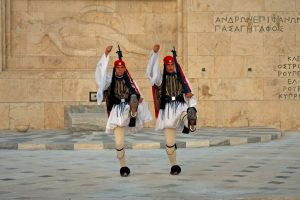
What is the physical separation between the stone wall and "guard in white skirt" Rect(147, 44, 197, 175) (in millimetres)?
10503

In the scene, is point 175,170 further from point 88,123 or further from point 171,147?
point 88,123

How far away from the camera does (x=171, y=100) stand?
28.9ft

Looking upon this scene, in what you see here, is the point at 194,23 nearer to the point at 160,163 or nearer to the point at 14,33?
the point at 14,33

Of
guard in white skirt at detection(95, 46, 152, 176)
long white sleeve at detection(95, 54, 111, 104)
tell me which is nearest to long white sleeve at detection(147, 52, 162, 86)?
guard in white skirt at detection(95, 46, 152, 176)

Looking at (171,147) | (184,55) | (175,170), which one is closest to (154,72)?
(171,147)

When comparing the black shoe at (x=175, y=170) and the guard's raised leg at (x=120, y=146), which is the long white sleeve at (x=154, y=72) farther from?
the black shoe at (x=175, y=170)

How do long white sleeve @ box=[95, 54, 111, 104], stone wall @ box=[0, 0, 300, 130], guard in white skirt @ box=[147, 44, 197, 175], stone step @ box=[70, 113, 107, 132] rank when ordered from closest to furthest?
guard in white skirt @ box=[147, 44, 197, 175]
long white sleeve @ box=[95, 54, 111, 104]
stone step @ box=[70, 113, 107, 132]
stone wall @ box=[0, 0, 300, 130]

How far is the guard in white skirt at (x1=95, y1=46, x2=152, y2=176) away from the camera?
28.6 ft

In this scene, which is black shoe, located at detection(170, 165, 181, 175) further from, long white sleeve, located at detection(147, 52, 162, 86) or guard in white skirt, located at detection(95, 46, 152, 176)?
long white sleeve, located at detection(147, 52, 162, 86)

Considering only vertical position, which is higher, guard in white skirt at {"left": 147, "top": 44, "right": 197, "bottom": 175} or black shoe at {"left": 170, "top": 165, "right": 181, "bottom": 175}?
guard in white skirt at {"left": 147, "top": 44, "right": 197, "bottom": 175}

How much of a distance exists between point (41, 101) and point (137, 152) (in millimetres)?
7481

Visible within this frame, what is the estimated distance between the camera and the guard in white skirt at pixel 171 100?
8688 millimetres

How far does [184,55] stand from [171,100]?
1108 centimetres

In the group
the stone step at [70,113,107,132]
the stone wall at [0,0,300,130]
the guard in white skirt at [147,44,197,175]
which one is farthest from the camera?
the stone wall at [0,0,300,130]
